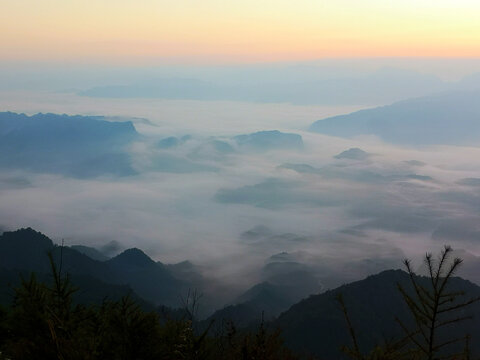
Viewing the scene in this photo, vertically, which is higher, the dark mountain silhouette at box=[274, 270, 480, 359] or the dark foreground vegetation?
the dark foreground vegetation

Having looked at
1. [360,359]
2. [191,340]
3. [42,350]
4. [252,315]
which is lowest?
[252,315]

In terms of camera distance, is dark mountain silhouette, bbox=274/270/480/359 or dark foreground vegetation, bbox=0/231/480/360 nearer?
dark foreground vegetation, bbox=0/231/480/360

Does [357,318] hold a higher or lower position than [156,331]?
lower

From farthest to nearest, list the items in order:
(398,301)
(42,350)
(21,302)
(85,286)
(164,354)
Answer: (398,301) → (85,286) → (21,302) → (164,354) → (42,350)

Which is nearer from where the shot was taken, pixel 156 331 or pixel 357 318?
pixel 156 331

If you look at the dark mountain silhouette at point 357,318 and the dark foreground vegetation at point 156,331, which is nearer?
the dark foreground vegetation at point 156,331

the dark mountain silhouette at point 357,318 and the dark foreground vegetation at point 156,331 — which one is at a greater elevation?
the dark foreground vegetation at point 156,331

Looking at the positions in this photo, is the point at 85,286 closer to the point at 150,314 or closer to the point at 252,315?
the point at 252,315

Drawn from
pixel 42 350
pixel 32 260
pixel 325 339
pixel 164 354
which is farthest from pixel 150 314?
pixel 32 260
